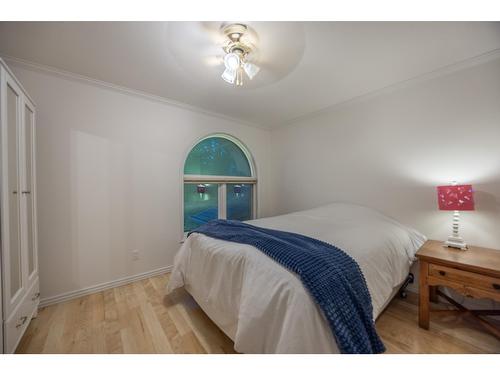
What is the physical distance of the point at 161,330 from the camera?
1.46m

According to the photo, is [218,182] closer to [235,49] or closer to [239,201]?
[239,201]

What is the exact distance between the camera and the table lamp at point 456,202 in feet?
4.99

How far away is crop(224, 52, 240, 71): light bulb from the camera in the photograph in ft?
4.71

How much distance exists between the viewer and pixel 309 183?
309 centimetres

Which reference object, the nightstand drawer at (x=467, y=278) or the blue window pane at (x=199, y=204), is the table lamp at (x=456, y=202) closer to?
the nightstand drawer at (x=467, y=278)

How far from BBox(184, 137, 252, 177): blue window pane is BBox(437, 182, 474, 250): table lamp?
8.69 feet

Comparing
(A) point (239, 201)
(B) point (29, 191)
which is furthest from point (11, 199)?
(A) point (239, 201)

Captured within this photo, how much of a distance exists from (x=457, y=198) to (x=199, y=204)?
9.83 feet

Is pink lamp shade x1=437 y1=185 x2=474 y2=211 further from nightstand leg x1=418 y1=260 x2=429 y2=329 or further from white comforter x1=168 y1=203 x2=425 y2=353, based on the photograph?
nightstand leg x1=418 y1=260 x2=429 y2=329

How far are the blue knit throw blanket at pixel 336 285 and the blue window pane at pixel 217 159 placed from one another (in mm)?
2016

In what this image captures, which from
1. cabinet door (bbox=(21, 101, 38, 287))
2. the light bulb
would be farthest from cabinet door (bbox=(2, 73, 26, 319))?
the light bulb

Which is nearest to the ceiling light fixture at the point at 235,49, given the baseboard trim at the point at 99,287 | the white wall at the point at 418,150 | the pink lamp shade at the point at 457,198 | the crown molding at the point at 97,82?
the crown molding at the point at 97,82
